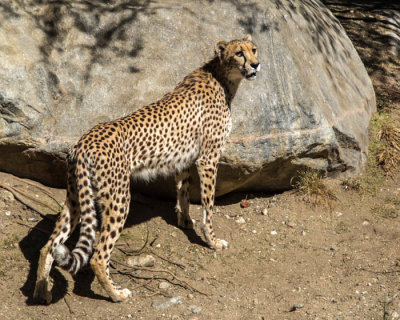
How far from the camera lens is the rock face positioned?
5.69 meters

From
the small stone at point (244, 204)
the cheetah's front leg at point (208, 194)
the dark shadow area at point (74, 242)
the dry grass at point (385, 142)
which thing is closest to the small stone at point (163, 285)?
the dark shadow area at point (74, 242)

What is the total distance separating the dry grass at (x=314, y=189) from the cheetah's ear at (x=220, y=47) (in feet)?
5.50

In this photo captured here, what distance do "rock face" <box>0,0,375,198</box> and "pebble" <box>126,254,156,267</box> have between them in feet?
3.44

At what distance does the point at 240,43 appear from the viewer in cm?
565

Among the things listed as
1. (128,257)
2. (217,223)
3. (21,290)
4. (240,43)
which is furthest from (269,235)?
(21,290)

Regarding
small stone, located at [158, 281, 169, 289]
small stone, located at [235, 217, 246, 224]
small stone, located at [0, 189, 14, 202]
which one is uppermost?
small stone, located at [0, 189, 14, 202]

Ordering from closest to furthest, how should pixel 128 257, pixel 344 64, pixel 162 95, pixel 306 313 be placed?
1. pixel 306 313
2. pixel 128 257
3. pixel 162 95
4. pixel 344 64

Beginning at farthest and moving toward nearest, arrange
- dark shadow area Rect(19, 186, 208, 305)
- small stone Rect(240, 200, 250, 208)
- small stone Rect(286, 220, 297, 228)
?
small stone Rect(240, 200, 250, 208)
small stone Rect(286, 220, 297, 228)
dark shadow area Rect(19, 186, 208, 305)

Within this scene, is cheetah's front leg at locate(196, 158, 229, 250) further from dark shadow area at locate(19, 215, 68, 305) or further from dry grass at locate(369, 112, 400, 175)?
dry grass at locate(369, 112, 400, 175)

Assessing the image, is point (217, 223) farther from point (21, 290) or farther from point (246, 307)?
point (21, 290)

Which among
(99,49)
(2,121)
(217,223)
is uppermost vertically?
(99,49)

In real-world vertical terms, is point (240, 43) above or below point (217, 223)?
above

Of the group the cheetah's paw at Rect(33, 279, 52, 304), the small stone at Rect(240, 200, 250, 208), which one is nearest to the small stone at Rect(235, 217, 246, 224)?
the small stone at Rect(240, 200, 250, 208)

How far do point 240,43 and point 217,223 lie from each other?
189 cm
